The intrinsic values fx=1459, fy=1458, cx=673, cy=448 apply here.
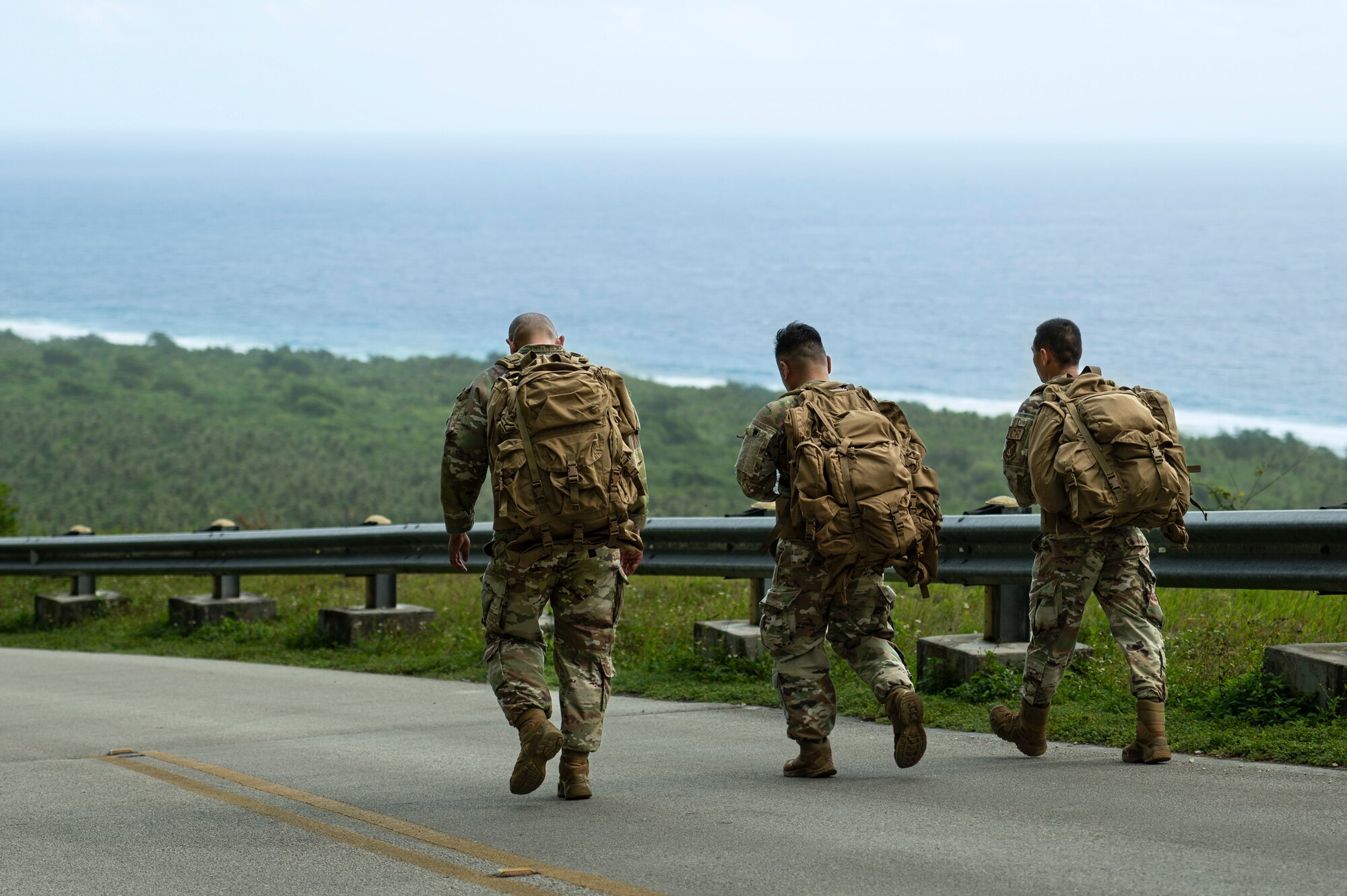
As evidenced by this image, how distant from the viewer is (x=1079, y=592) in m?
6.30

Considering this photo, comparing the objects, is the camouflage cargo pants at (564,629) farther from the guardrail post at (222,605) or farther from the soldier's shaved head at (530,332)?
the guardrail post at (222,605)

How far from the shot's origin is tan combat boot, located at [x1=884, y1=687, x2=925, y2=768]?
597 centimetres

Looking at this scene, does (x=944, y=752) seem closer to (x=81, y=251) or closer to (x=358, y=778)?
(x=358, y=778)

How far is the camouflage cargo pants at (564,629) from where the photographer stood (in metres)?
5.95

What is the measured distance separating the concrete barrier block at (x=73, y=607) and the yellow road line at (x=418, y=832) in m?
7.16

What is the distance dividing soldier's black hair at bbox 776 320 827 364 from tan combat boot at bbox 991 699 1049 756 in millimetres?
1786

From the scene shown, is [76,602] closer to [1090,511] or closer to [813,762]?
[813,762]

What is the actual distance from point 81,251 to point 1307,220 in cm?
15545

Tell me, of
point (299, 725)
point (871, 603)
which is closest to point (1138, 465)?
point (871, 603)

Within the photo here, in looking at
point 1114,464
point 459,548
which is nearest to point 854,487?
point 1114,464

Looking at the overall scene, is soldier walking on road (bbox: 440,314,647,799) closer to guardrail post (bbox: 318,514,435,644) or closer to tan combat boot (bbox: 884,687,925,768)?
tan combat boot (bbox: 884,687,925,768)

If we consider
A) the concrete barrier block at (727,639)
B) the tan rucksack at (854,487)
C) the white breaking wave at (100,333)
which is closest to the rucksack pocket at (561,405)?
the tan rucksack at (854,487)

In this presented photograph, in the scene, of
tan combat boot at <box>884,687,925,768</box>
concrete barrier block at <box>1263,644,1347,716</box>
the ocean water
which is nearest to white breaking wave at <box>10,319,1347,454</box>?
the ocean water

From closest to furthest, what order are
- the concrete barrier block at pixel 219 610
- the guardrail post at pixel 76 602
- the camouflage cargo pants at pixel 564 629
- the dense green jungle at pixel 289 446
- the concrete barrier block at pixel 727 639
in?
the camouflage cargo pants at pixel 564 629, the concrete barrier block at pixel 727 639, the concrete barrier block at pixel 219 610, the guardrail post at pixel 76 602, the dense green jungle at pixel 289 446
